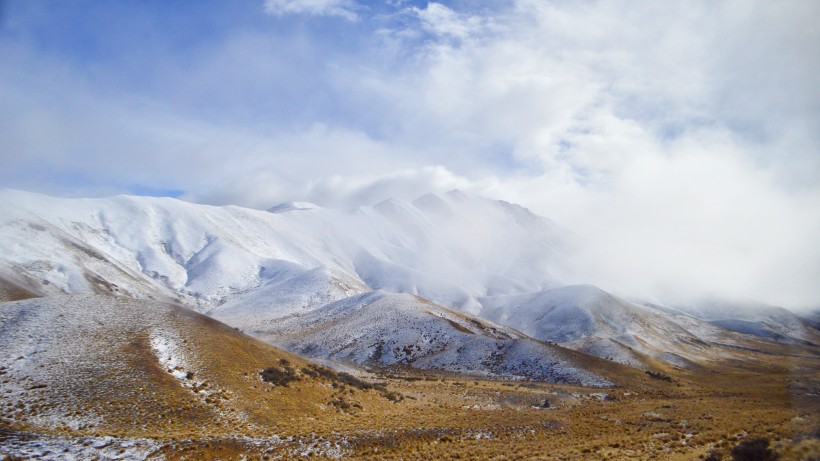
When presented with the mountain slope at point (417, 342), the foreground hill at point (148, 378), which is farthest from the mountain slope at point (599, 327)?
the foreground hill at point (148, 378)

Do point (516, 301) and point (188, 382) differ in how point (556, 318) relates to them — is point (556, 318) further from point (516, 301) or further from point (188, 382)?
point (188, 382)

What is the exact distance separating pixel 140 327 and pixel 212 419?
14145 millimetres

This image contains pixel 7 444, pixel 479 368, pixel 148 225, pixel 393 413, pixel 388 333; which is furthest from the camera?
pixel 148 225

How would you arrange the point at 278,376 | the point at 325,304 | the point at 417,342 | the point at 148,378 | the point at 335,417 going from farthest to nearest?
the point at 325,304 → the point at 417,342 → the point at 278,376 → the point at 335,417 → the point at 148,378

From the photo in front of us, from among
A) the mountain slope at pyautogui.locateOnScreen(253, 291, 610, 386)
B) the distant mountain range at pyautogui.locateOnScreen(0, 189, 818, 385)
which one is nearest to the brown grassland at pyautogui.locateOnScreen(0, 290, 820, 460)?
the mountain slope at pyautogui.locateOnScreen(253, 291, 610, 386)

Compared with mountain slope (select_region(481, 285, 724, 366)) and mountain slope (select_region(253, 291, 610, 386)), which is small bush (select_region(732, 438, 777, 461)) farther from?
mountain slope (select_region(481, 285, 724, 366))

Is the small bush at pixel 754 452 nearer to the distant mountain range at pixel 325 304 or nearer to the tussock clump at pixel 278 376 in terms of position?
the tussock clump at pixel 278 376

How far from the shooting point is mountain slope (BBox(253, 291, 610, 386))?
6047 cm

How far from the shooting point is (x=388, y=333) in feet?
257

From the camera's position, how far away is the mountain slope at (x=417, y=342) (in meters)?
60.5

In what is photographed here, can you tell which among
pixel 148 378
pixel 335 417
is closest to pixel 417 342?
pixel 335 417

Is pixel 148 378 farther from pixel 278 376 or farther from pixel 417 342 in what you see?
pixel 417 342

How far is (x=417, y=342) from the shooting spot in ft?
241

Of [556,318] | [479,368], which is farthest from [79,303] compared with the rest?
[556,318]
